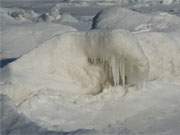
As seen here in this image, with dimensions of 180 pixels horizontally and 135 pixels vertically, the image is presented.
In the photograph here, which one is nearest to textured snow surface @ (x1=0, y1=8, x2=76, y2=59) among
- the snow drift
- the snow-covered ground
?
the snow drift

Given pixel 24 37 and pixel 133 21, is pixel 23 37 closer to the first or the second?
pixel 24 37

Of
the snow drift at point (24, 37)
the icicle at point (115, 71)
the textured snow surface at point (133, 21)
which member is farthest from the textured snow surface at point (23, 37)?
the icicle at point (115, 71)

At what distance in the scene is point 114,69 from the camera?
26.4 ft

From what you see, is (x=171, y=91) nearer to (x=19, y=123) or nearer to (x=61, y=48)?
(x=61, y=48)

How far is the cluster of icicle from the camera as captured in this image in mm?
8055

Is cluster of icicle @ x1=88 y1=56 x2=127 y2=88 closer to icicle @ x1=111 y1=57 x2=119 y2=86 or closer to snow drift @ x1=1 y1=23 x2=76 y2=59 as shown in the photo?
icicle @ x1=111 y1=57 x2=119 y2=86

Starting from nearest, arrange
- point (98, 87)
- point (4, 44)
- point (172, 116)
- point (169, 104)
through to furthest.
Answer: point (172, 116) → point (169, 104) → point (98, 87) → point (4, 44)

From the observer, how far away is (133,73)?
8133 millimetres

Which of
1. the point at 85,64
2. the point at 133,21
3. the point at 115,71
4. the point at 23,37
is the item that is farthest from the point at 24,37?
the point at 115,71

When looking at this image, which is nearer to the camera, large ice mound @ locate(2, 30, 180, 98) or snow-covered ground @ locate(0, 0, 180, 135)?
snow-covered ground @ locate(0, 0, 180, 135)

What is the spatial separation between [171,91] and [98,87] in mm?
986

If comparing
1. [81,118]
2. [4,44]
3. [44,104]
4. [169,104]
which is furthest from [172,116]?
[4,44]

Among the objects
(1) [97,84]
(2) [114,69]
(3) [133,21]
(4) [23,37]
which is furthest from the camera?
(3) [133,21]

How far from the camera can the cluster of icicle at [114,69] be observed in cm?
805
